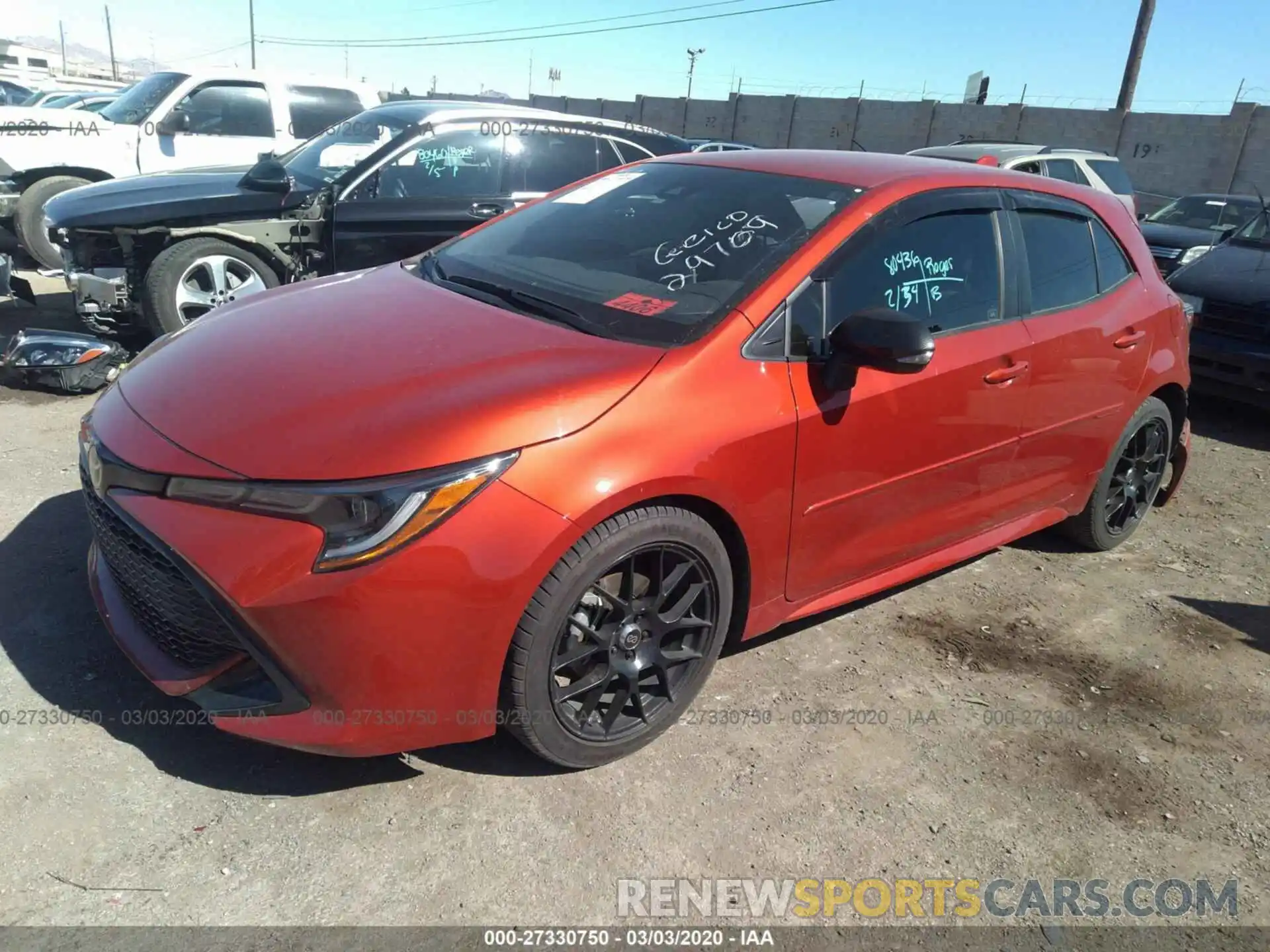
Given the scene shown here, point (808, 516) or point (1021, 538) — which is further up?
point (808, 516)

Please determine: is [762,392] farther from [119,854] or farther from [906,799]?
[119,854]

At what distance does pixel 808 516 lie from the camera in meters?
2.84

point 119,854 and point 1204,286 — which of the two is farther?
point 1204,286

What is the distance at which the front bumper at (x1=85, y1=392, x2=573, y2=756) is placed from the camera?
210 cm

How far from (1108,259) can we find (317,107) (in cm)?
858

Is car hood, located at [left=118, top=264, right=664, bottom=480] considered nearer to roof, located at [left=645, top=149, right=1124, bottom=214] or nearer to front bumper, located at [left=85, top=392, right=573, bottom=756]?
front bumper, located at [left=85, top=392, right=573, bottom=756]

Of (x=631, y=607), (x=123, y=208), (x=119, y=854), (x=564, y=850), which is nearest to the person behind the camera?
(x=119, y=854)

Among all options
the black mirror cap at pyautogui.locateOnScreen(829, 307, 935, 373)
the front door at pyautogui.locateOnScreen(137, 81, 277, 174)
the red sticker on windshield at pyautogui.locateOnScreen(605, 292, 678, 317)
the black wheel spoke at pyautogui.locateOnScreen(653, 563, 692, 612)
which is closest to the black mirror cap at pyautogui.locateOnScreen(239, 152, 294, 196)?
the front door at pyautogui.locateOnScreen(137, 81, 277, 174)

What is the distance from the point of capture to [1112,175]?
34.0ft

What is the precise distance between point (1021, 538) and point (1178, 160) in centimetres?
2298

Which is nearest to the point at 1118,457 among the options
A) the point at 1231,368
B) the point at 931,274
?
the point at 931,274

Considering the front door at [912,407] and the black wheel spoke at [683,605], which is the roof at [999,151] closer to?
the front door at [912,407]


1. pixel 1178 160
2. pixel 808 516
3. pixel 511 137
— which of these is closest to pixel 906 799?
pixel 808 516

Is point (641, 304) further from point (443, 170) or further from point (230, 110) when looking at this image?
point (230, 110)
